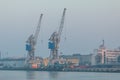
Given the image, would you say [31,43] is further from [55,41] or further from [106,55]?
[106,55]

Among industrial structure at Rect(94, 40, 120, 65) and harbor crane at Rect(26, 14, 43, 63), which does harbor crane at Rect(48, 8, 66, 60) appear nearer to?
harbor crane at Rect(26, 14, 43, 63)

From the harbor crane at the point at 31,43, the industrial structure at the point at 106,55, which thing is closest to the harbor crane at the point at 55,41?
the harbor crane at the point at 31,43

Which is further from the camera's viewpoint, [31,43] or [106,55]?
[106,55]

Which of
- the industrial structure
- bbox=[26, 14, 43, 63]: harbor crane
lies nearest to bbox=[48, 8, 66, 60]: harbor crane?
bbox=[26, 14, 43, 63]: harbor crane

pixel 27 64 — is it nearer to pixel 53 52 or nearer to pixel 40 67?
pixel 40 67

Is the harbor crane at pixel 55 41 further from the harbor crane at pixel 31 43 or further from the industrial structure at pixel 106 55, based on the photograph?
the industrial structure at pixel 106 55

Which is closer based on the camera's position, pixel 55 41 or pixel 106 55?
pixel 55 41

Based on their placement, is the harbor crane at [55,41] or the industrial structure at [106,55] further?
the industrial structure at [106,55]

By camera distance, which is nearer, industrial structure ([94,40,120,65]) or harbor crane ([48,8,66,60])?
harbor crane ([48,8,66,60])

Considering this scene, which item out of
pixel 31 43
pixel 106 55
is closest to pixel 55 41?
pixel 31 43

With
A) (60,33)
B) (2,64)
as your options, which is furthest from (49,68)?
(2,64)

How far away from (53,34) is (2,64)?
56771mm

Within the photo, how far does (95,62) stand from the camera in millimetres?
161375

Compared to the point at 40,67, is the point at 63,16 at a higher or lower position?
higher
